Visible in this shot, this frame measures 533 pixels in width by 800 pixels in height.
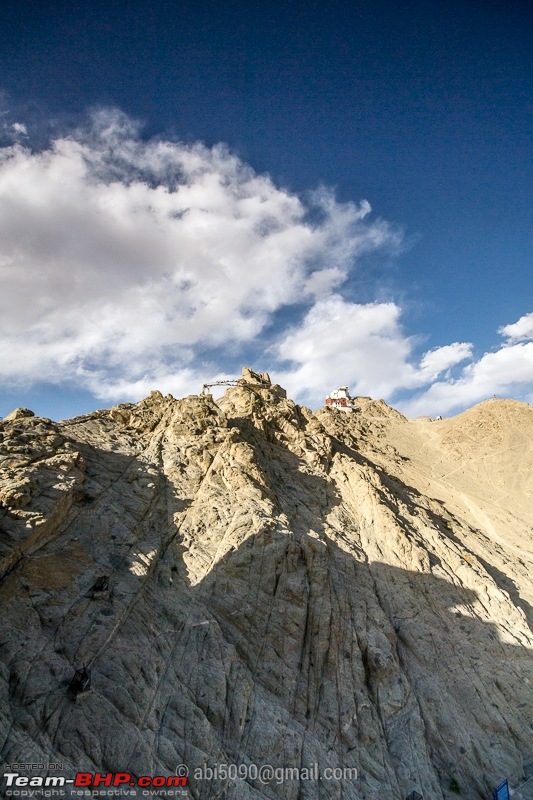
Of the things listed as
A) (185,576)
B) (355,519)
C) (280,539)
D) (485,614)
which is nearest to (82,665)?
(185,576)

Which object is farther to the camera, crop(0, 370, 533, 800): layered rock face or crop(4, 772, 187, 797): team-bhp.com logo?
crop(0, 370, 533, 800): layered rock face

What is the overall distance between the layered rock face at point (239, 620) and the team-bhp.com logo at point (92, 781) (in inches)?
14.7

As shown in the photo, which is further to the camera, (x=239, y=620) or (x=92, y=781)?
(x=239, y=620)

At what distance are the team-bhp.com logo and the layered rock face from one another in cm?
37

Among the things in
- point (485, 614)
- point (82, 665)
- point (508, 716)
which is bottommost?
point (508, 716)

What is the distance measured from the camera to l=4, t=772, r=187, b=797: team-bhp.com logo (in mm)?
10227

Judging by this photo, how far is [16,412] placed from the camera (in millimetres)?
26344

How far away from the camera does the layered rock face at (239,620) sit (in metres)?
14.0

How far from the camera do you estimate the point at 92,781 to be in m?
11.3

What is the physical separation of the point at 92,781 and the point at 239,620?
28.9ft

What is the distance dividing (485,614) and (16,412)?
34717 millimetres

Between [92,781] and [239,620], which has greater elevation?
[239,620]

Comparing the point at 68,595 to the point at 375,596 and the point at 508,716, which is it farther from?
the point at 508,716

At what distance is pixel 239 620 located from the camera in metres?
19.3
